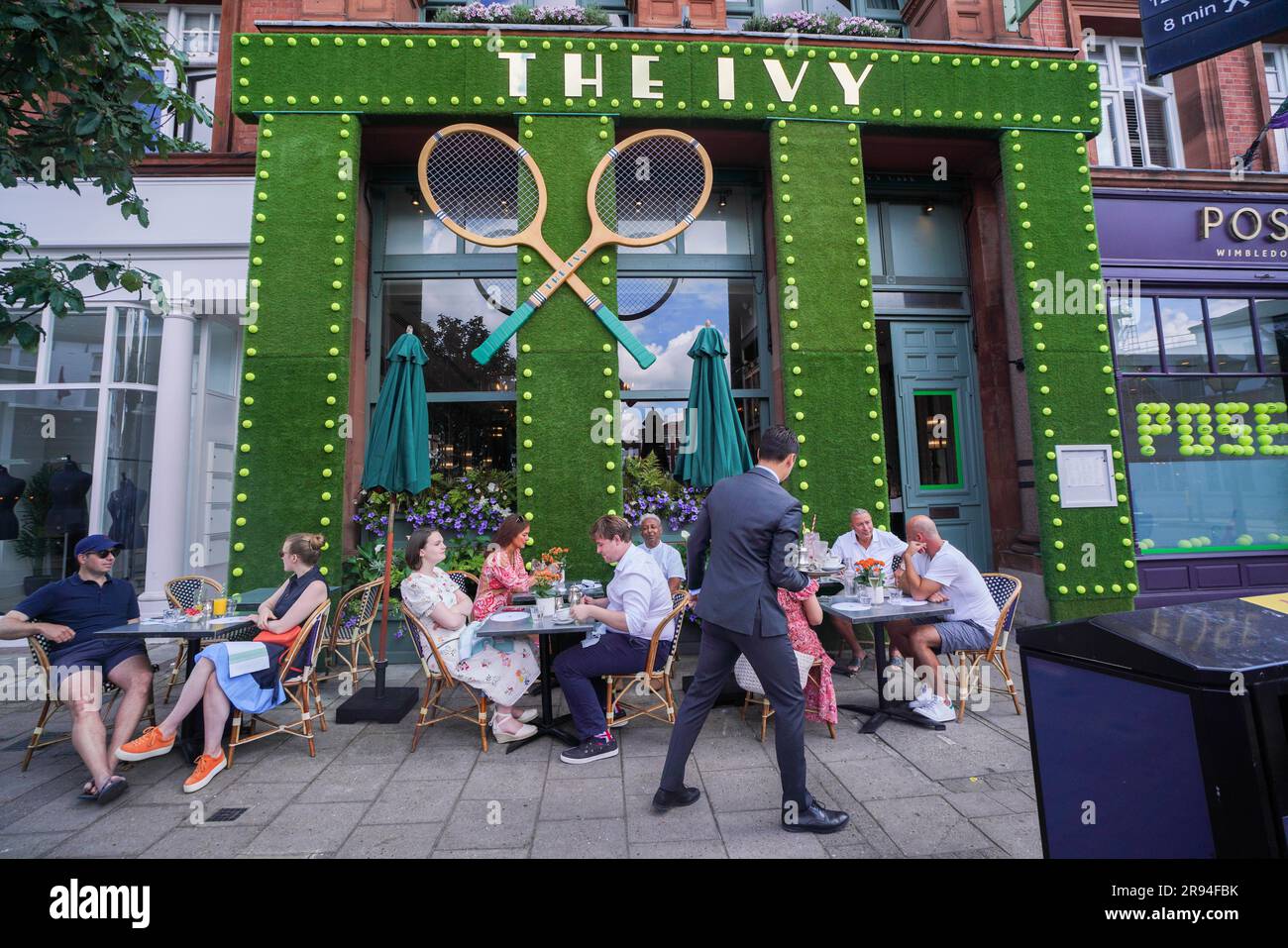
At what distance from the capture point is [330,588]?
6.11 metres

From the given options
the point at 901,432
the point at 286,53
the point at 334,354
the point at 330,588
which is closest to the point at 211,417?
the point at 334,354

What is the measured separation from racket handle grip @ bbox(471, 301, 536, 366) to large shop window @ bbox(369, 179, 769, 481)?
1.17 m

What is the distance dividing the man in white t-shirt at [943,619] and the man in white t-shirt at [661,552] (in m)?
2.22

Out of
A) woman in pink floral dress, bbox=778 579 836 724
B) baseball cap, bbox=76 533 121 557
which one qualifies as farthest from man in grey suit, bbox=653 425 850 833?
baseball cap, bbox=76 533 121 557

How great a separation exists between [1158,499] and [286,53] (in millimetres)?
12188

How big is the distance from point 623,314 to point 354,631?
493 centimetres

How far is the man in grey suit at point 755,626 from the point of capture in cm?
311

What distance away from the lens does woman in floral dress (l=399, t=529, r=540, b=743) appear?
434 centimetres

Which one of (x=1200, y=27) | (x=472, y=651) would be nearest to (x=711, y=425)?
(x=472, y=651)

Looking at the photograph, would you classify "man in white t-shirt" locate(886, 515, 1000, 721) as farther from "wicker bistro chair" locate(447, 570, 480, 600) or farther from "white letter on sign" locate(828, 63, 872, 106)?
"white letter on sign" locate(828, 63, 872, 106)

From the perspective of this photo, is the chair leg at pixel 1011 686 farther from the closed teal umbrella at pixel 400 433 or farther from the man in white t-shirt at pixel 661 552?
the closed teal umbrella at pixel 400 433

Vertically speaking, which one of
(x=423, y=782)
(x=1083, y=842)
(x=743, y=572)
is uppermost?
(x=743, y=572)

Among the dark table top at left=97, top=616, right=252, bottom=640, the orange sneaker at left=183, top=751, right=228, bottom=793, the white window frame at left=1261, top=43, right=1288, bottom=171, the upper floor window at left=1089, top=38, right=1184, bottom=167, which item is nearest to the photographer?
the orange sneaker at left=183, top=751, right=228, bottom=793
